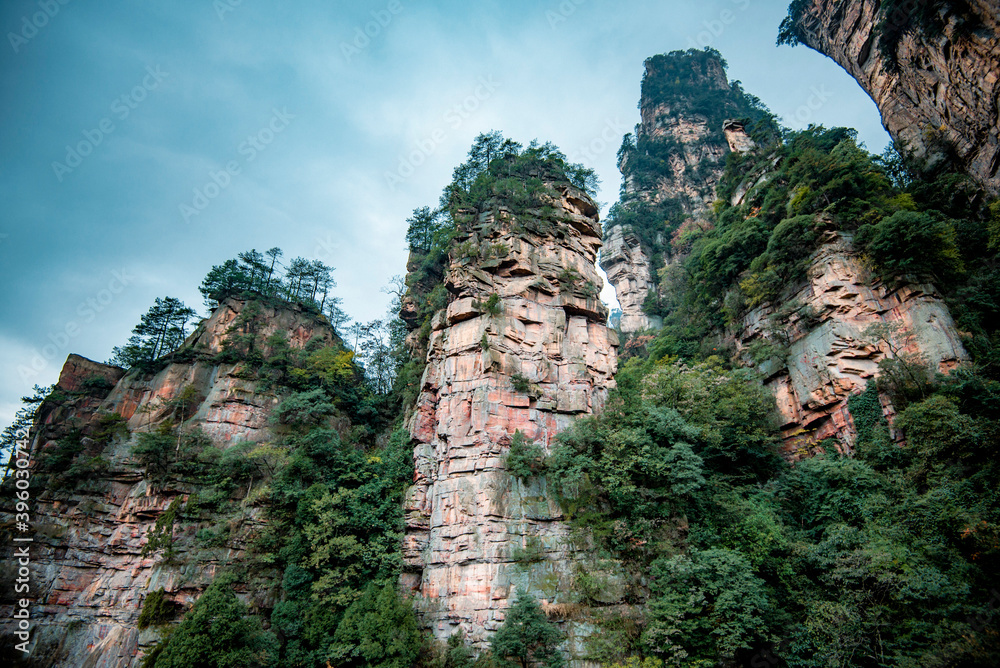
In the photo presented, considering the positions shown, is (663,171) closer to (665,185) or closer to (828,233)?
(665,185)

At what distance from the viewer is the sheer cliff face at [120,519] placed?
21094 millimetres

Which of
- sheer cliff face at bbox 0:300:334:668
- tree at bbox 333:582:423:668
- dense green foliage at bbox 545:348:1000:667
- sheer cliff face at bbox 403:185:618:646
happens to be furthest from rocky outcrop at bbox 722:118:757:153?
tree at bbox 333:582:423:668

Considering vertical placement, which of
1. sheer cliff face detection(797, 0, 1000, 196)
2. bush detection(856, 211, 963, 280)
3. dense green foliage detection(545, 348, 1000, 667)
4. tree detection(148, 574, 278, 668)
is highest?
sheer cliff face detection(797, 0, 1000, 196)

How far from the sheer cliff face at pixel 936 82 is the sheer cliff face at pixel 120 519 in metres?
41.5

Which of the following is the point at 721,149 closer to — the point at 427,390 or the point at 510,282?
the point at 510,282

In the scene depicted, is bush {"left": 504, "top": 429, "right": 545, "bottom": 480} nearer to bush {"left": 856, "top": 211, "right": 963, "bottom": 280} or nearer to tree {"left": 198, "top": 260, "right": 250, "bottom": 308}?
bush {"left": 856, "top": 211, "right": 963, "bottom": 280}

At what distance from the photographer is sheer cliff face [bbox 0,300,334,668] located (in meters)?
21.1

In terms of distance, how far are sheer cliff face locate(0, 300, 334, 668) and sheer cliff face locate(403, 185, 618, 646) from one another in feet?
32.7

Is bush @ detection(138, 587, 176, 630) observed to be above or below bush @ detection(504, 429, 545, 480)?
below

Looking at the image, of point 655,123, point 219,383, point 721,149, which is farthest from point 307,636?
point 655,123

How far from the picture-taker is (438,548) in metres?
21.4

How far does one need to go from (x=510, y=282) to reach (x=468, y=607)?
17266 millimetres

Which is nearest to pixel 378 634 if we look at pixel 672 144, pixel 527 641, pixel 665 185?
pixel 527 641

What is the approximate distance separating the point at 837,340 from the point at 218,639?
2978cm
